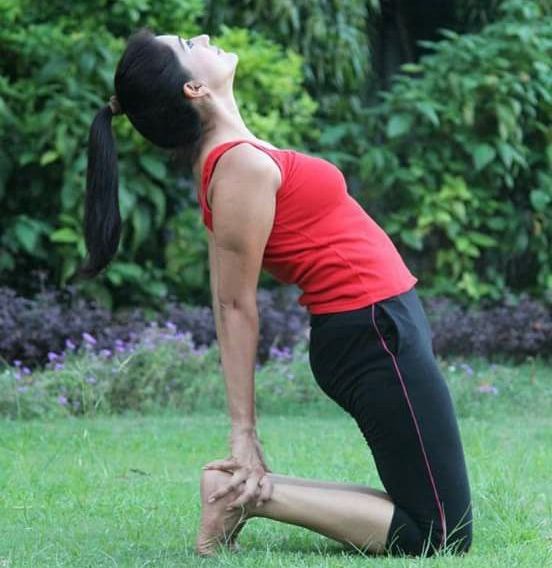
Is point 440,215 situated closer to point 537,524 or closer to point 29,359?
point 29,359

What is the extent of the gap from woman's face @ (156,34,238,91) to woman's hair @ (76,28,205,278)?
3 cm

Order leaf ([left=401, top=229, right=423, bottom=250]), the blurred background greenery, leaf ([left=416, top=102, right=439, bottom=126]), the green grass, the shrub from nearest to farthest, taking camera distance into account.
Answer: the green grass → the shrub → the blurred background greenery → leaf ([left=416, top=102, right=439, bottom=126]) → leaf ([left=401, top=229, right=423, bottom=250])

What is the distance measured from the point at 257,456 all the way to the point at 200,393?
12.2ft

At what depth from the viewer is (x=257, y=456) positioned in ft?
13.3

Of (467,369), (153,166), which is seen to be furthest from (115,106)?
(153,166)

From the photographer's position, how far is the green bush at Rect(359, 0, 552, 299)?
9844 millimetres

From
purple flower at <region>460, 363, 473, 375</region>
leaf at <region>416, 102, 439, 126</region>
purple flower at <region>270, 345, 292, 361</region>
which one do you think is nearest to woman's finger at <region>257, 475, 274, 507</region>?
purple flower at <region>270, 345, 292, 361</region>

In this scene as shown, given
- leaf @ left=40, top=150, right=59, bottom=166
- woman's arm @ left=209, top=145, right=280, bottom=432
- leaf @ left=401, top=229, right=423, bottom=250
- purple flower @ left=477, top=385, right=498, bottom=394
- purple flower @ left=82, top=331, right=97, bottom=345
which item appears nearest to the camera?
woman's arm @ left=209, top=145, right=280, bottom=432

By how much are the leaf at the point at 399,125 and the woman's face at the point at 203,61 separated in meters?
5.81

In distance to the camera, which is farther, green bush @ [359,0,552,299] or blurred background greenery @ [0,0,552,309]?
green bush @ [359,0,552,299]

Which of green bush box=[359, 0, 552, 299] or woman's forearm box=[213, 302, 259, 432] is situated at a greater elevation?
woman's forearm box=[213, 302, 259, 432]

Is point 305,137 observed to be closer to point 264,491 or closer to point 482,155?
point 482,155

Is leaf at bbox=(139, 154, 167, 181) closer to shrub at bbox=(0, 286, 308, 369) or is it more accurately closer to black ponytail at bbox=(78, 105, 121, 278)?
shrub at bbox=(0, 286, 308, 369)

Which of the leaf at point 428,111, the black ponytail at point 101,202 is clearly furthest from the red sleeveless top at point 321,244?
the leaf at point 428,111
